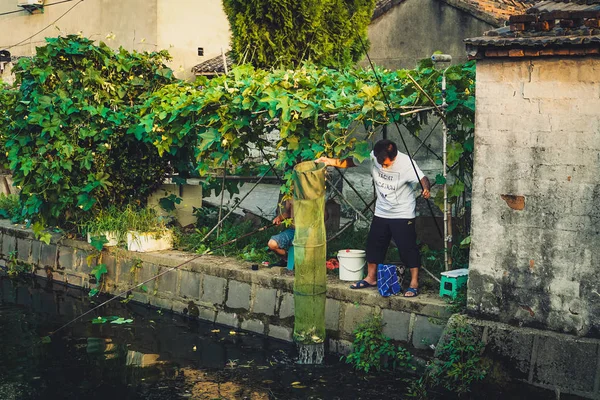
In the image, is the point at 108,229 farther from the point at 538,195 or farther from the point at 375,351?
the point at 538,195

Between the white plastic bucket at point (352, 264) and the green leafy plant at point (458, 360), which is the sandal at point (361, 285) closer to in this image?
the white plastic bucket at point (352, 264)

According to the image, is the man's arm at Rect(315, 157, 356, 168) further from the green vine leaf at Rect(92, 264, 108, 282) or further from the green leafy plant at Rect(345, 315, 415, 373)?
the green vine leaf at Rect(92, 264, 108, 282)

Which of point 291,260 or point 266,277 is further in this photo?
point 291,260

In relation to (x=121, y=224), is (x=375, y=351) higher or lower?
lower

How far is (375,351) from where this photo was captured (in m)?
7.43

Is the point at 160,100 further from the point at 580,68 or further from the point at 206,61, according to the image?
the point at 206,61

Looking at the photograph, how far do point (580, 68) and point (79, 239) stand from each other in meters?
7.66

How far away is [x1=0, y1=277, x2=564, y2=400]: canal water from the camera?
6.86m

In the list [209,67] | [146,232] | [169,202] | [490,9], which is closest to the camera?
[146,232]

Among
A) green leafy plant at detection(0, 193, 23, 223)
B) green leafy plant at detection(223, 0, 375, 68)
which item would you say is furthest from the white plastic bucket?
green leafy plant at detection(0, 193, 23, 223)

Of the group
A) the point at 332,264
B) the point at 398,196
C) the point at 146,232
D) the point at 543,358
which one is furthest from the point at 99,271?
the point at 543,358

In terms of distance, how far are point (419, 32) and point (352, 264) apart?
22.2 ft

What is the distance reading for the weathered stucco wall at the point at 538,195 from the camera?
20.3 feet

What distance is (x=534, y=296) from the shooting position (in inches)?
256
